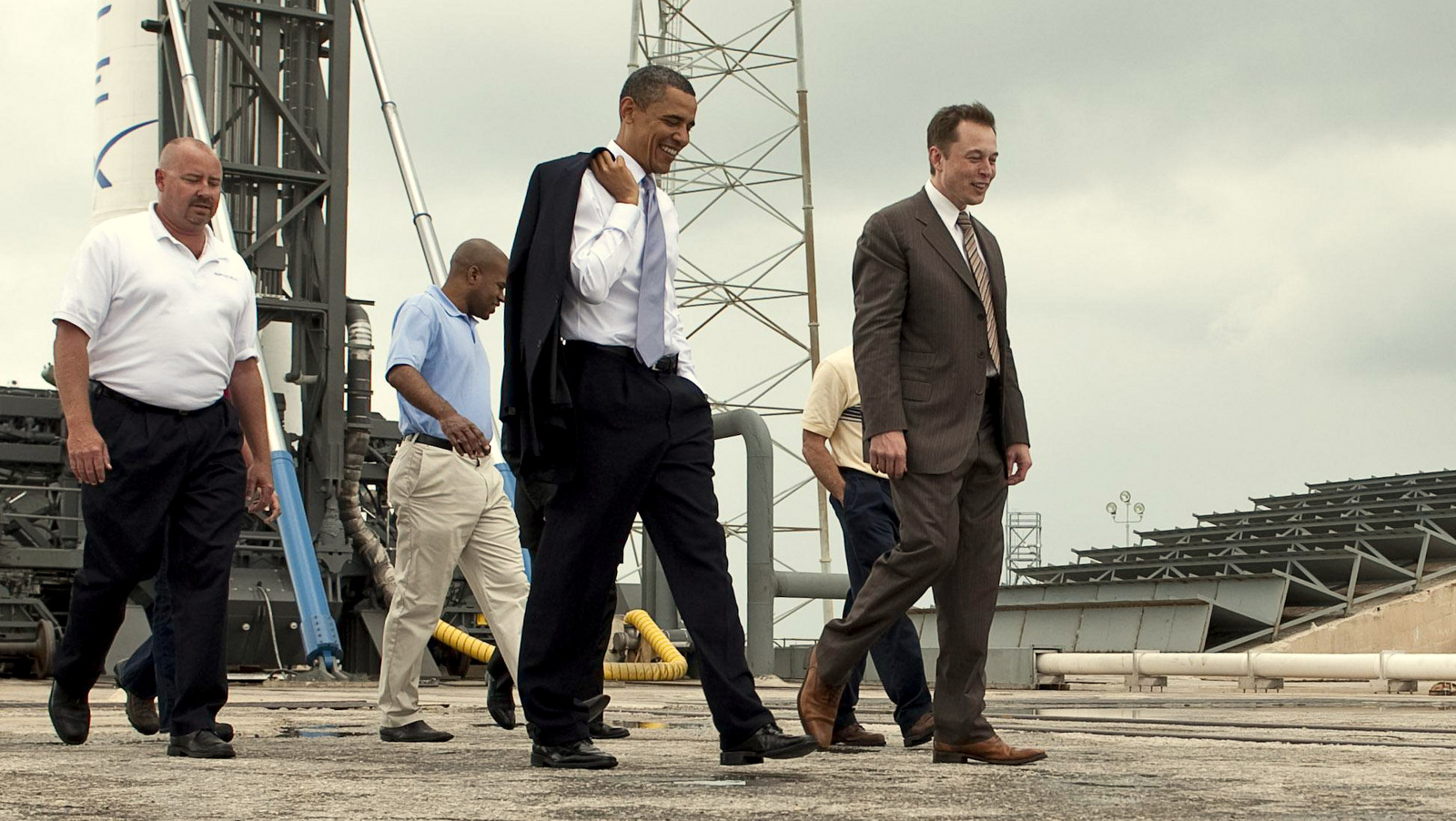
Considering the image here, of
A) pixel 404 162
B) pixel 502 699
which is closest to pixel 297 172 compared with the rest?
pixel 404 162

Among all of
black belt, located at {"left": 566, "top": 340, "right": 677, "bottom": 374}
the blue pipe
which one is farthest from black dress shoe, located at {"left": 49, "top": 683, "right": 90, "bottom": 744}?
the blue pipe

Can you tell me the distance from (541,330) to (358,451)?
40.0 ft

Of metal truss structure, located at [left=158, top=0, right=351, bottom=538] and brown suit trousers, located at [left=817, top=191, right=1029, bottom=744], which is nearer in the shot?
brown suit trousers, located at [left=817, top=191, right=1029, bottom=744]

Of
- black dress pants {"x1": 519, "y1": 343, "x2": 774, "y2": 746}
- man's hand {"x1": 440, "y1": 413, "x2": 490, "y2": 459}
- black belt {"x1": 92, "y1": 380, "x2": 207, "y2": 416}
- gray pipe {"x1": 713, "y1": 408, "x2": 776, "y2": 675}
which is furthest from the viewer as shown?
gray pipe {"x1": 713, "y1": 408, "x2": 776, "y2": 675}

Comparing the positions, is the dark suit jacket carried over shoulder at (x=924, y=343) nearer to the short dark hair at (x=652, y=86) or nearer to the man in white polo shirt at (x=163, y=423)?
the short dark hair at (x=652, y=86)

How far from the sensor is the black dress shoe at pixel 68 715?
18.0ft

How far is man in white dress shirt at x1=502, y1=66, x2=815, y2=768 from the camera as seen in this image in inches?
173

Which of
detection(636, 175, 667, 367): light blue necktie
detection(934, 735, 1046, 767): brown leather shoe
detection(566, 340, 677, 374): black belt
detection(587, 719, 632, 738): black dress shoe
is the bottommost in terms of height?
detection(587, 719, 632, 738): black dress shoe

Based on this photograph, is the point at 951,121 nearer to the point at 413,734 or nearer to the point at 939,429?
the point at 939,429

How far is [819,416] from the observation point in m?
6.39

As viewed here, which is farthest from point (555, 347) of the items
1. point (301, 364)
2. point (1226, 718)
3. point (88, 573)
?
point (301, 364)

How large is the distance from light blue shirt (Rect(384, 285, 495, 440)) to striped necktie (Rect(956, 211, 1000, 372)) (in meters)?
2.02

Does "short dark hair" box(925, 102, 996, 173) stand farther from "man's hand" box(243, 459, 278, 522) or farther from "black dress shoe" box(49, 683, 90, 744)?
"black dress shoe" box(49, 683, 90, 744)

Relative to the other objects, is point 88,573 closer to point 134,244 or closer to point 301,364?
point 134,244
